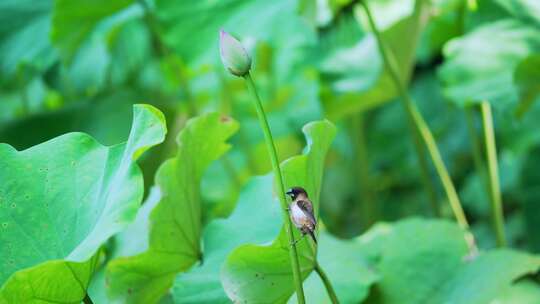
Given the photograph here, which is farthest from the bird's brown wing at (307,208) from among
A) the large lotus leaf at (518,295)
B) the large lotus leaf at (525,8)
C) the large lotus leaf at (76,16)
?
the large lotus leaf at (76,16)

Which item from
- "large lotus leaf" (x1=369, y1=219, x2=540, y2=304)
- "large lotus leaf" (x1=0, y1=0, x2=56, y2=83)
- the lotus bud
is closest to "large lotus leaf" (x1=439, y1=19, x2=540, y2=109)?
"large lotus leaf" (x1=369, y1=219, x2=540, y2=304)

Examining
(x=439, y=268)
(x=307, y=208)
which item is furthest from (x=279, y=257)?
(x=439, y=268)

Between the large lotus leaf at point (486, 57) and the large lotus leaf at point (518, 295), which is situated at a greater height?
the large lotus leaf at point (486, 57)

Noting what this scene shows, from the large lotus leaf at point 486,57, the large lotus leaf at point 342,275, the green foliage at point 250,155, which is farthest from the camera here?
the large lotus leaf at point 486,57

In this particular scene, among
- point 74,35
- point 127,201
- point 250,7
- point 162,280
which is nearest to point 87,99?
point 74,35

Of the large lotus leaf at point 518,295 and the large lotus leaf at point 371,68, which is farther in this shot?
the large lotus leaf at point 371,68

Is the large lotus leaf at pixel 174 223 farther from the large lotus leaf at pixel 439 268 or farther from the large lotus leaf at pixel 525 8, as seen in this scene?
the large lotus leaf at pixel 525 8

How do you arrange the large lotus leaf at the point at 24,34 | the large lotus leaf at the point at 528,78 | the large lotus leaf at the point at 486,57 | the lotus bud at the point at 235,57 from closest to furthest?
the lotus bud at the point at 235,57 < the large lotus leaf at the point at 528,78 < the large lotus leaf at the point at 486,57 < the large lotus leaf at the point at 24,34

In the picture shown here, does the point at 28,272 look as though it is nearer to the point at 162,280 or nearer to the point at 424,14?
the point at 162,280
